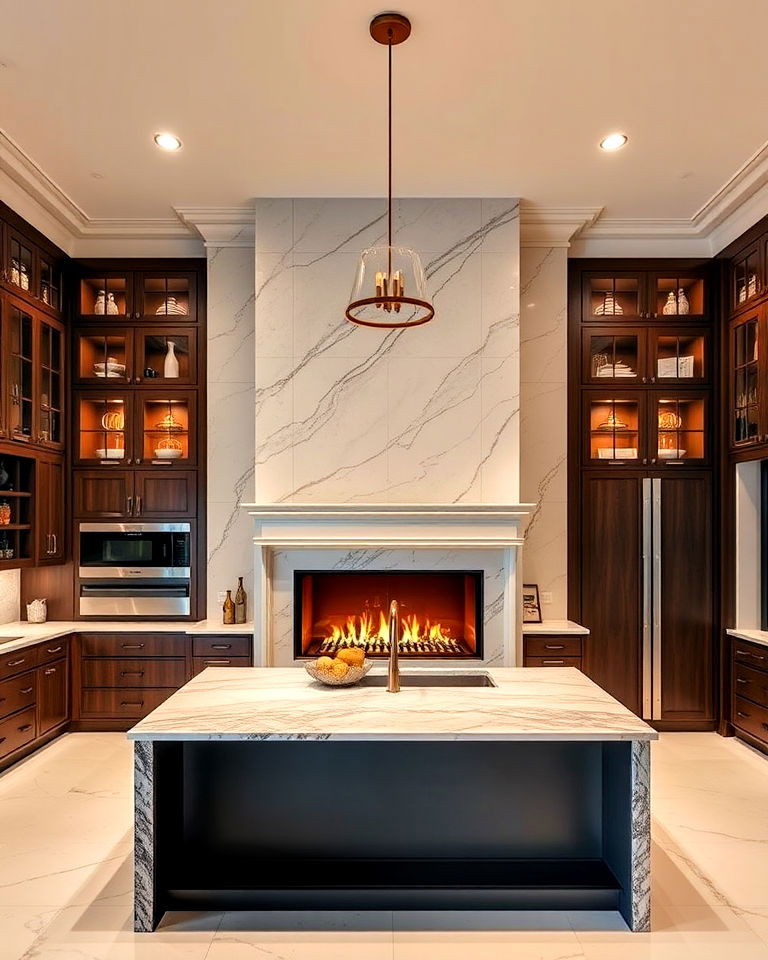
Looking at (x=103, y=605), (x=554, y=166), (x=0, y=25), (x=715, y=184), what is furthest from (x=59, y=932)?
(x=715, y=184)

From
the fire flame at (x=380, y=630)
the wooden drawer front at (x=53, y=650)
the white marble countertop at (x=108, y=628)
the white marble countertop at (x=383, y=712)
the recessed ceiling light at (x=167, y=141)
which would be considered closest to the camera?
the white marble countertop at (x=383, y=712)

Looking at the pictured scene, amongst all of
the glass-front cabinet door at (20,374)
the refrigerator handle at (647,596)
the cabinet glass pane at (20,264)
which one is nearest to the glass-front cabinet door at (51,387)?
the glass-front cabinet door at (20,374)

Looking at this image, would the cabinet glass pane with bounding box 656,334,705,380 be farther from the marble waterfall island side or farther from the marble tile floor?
the marble waterfall island side

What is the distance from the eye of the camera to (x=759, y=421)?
171 inches

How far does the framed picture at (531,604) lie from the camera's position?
15.6 ft

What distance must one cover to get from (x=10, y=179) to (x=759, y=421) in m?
4.54

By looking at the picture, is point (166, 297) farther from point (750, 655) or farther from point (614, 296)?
point (750, 655)

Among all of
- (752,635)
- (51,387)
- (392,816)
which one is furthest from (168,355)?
(752,635)

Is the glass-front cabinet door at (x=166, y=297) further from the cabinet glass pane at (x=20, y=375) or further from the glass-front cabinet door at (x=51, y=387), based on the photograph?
the cabinet glass pane at (x=20, y=375)

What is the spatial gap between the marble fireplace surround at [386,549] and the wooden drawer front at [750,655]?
56.6 inches

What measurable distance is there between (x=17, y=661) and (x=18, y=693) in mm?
184

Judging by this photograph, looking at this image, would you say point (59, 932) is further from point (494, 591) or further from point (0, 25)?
point (0, 25)

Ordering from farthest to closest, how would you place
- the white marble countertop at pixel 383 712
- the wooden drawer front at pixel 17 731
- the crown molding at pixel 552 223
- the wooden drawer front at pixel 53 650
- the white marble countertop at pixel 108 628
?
the crown molding at pixel 552 223 → the white marble countertop at pixel 108 628 → the wooden drawer front at pixel 53 650 → the wooden drawer front at pixel 17 731 → the white marble countertop at pixel 383 712

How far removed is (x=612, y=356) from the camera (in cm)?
496
